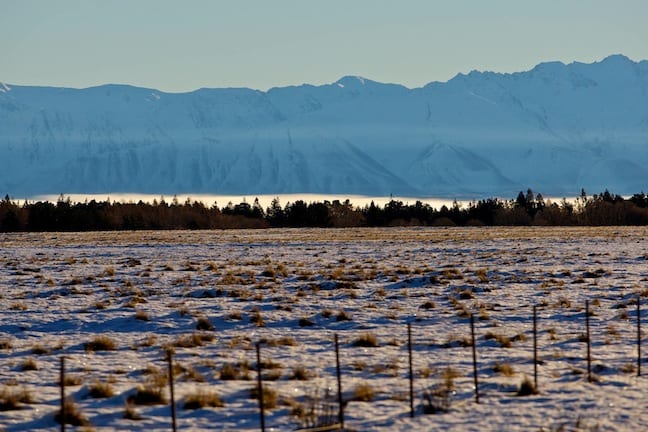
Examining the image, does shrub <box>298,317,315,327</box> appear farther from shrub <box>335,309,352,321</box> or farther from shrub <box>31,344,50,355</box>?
shrub <box>31,344,50,355</box>

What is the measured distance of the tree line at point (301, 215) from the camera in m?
130

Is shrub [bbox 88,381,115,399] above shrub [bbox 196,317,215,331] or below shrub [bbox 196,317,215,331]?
below

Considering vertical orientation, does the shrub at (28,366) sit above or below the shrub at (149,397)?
above

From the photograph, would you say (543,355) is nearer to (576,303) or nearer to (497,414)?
(497,414)

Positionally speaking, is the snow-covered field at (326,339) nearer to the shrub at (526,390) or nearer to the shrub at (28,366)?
the shrub at (28,366)

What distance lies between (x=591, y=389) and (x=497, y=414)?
217 centimetres

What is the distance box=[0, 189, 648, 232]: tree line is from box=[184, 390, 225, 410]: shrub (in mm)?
113453

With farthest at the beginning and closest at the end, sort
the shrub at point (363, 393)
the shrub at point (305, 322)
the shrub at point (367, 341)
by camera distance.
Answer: the shrub at point (305, 322)
the shrub at point (367, 341)
the shrub at point (363, 393)

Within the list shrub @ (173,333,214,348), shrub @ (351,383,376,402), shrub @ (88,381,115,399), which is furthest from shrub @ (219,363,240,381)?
shrub @ (173,333,214,348)

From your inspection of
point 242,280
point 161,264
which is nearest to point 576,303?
point 242,280

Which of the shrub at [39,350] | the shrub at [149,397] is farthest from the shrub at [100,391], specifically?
the shrub at [39,350]

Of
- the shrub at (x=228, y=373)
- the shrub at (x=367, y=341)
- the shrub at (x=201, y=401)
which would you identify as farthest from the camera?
the shrub at (x=367, y=341)

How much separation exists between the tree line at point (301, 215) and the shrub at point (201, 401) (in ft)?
372

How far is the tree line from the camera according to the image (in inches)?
5128
